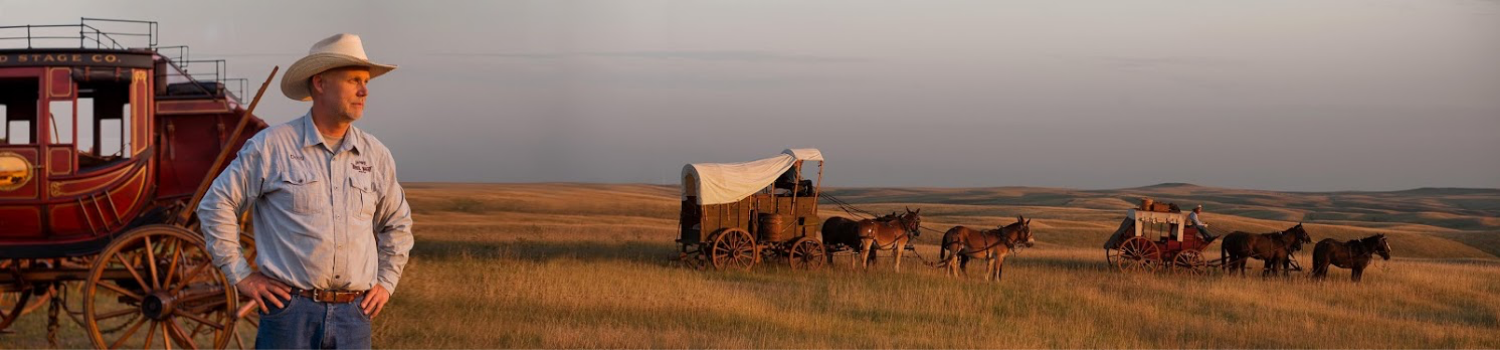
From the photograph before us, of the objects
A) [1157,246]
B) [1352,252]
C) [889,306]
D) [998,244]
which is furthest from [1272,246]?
[889,306]

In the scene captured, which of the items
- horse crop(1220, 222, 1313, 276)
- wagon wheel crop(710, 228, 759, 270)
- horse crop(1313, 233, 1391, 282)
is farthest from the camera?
horse crop(1220, 222, 1313, 276)

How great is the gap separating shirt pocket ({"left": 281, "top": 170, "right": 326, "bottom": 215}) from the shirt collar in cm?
12

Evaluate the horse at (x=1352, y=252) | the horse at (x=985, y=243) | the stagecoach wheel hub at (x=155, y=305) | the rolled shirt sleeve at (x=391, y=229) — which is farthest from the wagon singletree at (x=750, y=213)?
the rolled shirt sleeve at (x=391, y=229)

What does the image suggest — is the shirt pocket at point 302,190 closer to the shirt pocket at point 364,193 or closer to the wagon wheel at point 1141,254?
the shirt pocket at point 364,193

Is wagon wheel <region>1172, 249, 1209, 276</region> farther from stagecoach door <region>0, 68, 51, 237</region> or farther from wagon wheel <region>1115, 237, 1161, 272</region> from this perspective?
stagecoach door <region>0, 68, 51, 237</region>

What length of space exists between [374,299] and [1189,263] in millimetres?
21463

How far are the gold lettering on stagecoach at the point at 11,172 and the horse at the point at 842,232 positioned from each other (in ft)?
49.0

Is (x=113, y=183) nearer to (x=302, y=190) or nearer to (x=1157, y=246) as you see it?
(x=302, y=190)

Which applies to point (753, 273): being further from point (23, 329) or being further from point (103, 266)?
point (103, 266)

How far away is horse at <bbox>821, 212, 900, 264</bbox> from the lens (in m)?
22.6

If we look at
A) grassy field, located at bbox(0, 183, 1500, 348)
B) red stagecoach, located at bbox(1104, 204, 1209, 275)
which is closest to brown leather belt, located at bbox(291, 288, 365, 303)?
grassy field, located at bbox(0, 183, 1500, 348)

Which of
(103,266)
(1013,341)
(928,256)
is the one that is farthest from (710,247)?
(103,266)

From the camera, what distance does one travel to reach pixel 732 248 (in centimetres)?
2200

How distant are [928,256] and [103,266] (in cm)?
2174
